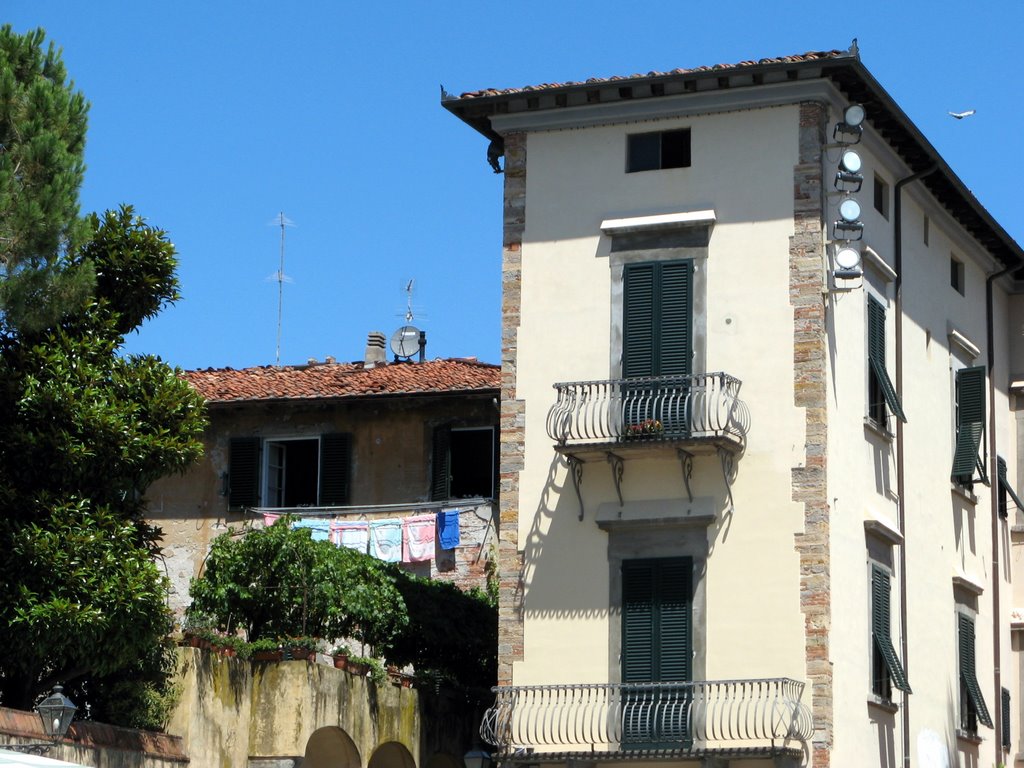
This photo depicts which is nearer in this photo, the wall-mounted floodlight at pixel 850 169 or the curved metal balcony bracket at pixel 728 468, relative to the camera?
the wall-mounted floodlight at pixel 850 169

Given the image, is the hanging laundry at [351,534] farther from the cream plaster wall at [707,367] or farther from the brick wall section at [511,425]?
the cream plaster wall at [707,367]

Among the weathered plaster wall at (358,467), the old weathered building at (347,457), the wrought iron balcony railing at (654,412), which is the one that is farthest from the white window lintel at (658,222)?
the weathered plaster wall at (358,467)

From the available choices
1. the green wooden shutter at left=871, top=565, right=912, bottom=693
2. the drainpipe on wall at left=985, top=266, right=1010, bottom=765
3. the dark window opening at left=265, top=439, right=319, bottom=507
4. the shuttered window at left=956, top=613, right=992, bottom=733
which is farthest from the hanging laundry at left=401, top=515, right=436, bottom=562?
the drainpipe on wall at left=985, top=266, right=1010, bottom=765

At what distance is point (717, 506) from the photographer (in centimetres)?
2634

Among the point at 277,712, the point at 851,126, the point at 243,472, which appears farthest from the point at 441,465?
the point at 851,126

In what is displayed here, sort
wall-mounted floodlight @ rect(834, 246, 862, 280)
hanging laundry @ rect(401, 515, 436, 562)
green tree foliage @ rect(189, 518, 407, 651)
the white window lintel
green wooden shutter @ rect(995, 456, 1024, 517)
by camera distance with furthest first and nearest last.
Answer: hanging laundry @ rect(401, 515, 436, 562), green wooden shutter @ rect(995, 456, 1024, 517), green tree foliage @ rect(189, 518, 407, 651), the white window lintel, wall-mounted floodlight @ rect(834, 246, 862, 280)

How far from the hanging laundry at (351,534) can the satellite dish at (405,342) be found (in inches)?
169

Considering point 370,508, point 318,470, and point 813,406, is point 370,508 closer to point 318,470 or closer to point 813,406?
point 318,470

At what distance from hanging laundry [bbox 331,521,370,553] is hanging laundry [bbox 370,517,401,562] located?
0.11 metres

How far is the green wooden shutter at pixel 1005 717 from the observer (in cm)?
3177

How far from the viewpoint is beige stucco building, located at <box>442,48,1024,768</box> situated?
Result: 25.9m

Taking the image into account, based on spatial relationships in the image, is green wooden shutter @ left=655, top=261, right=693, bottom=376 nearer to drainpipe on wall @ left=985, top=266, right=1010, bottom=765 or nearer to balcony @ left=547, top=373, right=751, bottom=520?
balcony @ left=547, top=373, right=751, bottom=520

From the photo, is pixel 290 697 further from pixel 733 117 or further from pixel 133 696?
pixel 733 117

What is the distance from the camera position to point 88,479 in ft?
79.8
